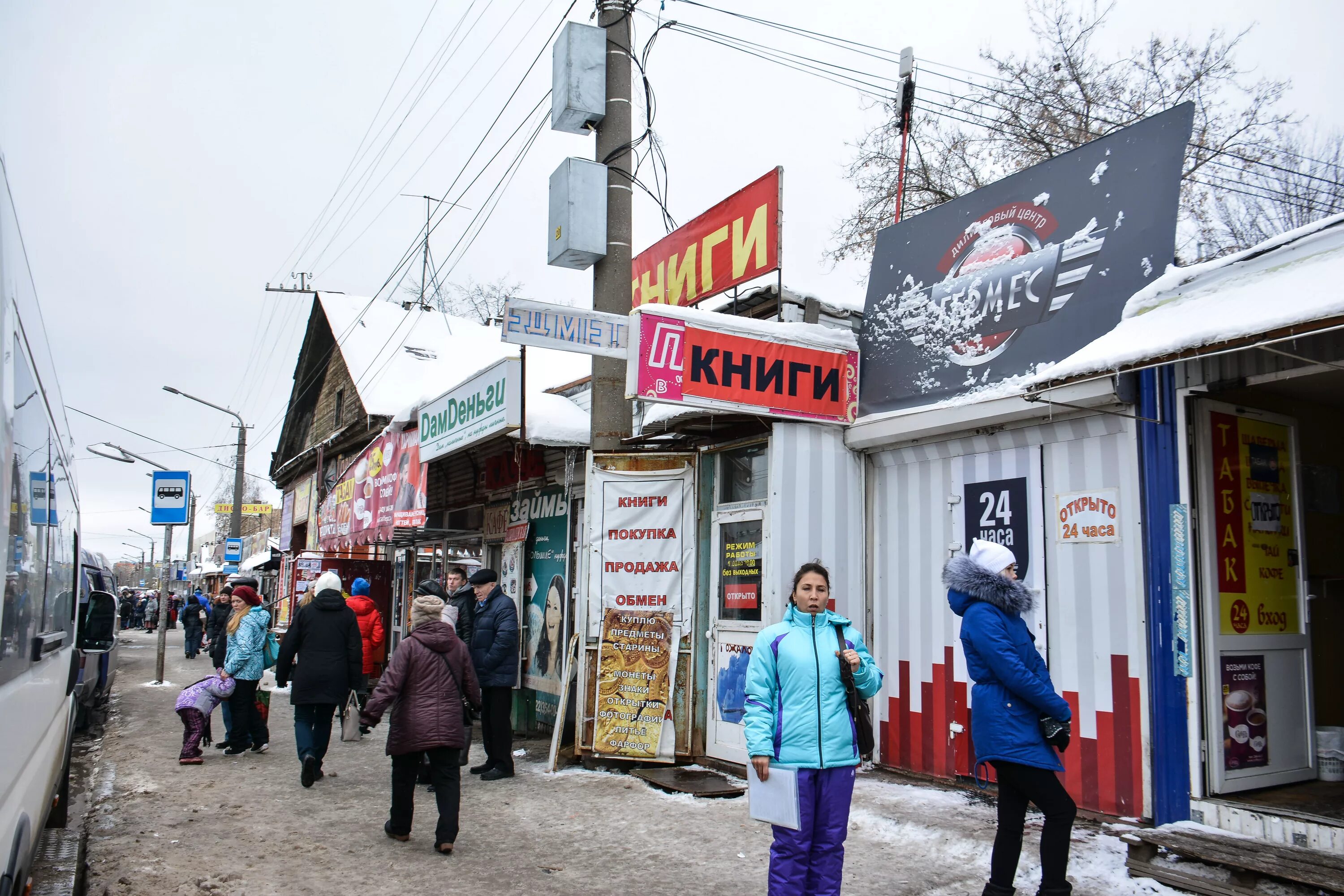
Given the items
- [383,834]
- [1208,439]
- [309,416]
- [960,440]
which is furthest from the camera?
[309,416]

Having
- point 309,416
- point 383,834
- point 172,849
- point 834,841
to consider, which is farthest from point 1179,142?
point 309,416

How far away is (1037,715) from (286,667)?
19.7 feet

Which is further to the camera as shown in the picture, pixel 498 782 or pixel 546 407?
pixel 546 407

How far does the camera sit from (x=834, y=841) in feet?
13.2

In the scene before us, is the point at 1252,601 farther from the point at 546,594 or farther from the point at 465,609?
the point at 546,594

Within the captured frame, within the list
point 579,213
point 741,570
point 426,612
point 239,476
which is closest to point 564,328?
point 579,213

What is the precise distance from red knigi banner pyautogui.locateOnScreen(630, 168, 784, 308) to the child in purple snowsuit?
16.6 ft

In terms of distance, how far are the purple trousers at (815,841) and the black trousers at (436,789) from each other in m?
2.34

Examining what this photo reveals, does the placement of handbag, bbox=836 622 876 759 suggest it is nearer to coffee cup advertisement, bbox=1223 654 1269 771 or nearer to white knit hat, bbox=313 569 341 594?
coffee cup advertisement, bbox=1223 654 1269 771

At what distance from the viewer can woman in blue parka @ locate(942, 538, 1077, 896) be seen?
4.07m

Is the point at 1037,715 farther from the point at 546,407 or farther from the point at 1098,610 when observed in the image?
the point at 546,407

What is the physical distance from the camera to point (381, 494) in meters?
12.6

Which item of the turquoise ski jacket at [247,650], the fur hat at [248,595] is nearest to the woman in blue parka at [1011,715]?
the turquoise ski jacket at [247,650]

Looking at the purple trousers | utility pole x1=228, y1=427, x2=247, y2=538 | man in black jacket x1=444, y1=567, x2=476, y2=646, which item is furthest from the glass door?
utility pole x1=228, y1=427, x2=247, y2=538
